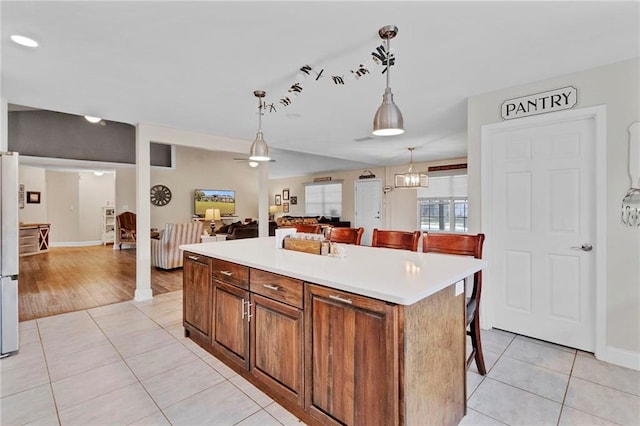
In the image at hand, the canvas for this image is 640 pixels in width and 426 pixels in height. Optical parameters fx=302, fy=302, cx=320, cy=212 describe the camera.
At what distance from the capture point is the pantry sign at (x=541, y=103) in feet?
8.34

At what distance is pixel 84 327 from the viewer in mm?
3062

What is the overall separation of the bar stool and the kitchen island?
0.74 feet

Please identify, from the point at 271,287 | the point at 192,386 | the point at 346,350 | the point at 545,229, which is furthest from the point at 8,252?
the point at 545,229

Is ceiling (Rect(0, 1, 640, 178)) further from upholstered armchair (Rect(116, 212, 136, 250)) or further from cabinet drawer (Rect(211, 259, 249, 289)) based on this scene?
upholstered armchair (Rect(116, 212, 136, 250))

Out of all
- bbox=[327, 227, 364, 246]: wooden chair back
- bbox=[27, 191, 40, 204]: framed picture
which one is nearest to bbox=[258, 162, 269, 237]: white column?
bbox=[327, 227, 364, 246]: wooden chair back

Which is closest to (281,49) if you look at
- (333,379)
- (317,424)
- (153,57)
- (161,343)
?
(153,57)

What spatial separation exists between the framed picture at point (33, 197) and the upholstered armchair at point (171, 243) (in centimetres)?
451

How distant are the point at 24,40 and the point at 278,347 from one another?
2.58m

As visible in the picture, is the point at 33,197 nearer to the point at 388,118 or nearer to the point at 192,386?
the point at 192,386

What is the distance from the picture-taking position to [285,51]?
2.17 meters

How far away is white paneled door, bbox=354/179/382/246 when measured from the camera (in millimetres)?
8656

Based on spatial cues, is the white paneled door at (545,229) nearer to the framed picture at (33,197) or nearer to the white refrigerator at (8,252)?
the white refrigerator at (8,252)

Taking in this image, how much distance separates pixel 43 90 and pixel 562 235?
4948 millimetres

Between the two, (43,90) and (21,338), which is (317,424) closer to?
(21,338)
